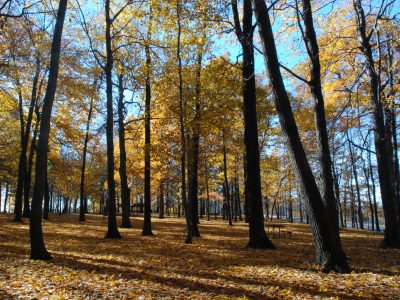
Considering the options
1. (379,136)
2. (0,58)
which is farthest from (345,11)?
(0,58)

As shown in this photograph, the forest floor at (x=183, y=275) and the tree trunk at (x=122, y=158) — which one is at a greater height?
the tree trunk at (x=122, y=158)

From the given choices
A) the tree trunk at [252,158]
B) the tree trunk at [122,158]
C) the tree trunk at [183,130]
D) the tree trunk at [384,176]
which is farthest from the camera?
the tree trunk at [122,158]

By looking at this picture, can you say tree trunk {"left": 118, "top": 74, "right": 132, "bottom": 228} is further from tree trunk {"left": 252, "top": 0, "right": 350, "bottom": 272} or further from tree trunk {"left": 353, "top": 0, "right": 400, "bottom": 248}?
tree trunk {"left": 353, "top": 0, "right": 400, "bottom": 248}

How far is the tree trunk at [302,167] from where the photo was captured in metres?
6.77

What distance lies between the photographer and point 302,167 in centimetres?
696

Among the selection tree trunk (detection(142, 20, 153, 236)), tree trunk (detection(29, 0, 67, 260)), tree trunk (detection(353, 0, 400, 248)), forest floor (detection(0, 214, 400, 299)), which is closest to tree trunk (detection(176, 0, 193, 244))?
tree trunk (detection(142, 20, 153, 236))

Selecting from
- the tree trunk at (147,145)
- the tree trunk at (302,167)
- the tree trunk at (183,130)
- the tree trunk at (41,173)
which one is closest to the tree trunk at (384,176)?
the tree trunk at (302,167)

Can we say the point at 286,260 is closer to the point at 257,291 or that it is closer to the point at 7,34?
the point at 257,291

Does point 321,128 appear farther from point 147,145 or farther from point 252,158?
point 147,145

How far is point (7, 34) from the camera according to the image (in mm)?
12922

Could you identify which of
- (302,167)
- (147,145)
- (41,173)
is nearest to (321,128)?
(302,167)

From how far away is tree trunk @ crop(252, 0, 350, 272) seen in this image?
6766 millimetres

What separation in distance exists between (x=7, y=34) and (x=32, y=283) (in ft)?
37.2

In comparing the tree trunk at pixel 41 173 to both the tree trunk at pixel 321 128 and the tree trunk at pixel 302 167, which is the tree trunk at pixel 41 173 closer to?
the tree trunk at pixel 302 167
